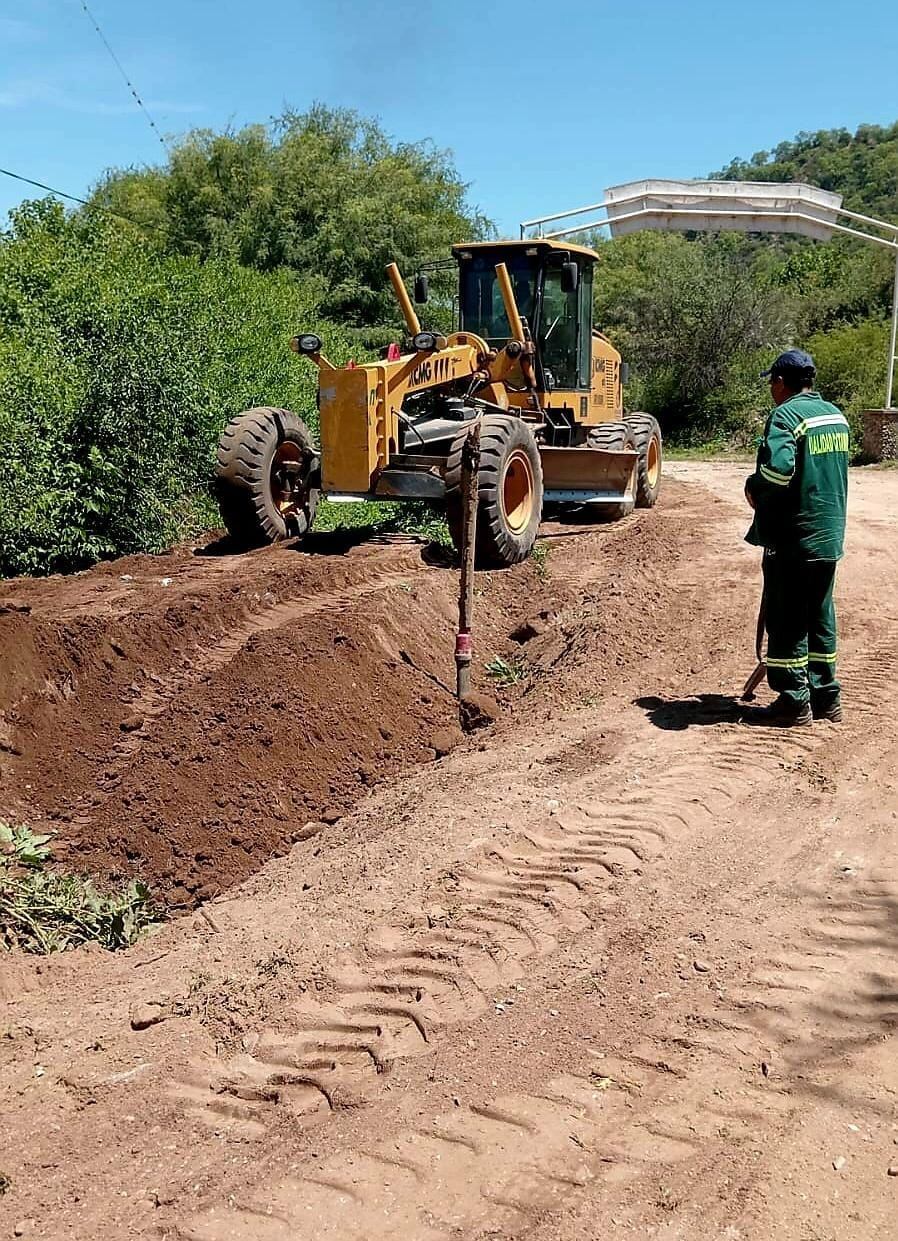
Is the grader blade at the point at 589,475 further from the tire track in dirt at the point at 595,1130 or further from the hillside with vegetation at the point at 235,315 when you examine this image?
the tire track in dirt at the point at 595,1130

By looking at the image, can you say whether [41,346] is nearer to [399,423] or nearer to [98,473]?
[98,473]

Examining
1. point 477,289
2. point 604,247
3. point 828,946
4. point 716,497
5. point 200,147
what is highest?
point 604,247

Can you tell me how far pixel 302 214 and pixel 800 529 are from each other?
792 inches

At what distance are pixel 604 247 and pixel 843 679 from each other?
53.9m

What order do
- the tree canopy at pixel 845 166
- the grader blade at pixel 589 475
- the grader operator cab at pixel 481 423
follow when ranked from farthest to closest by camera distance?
the tree canopy at pixel 845 166 → the grader blade at pixel 589 475 → the grader operator cab at pixel 481 423

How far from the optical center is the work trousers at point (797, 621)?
594 cm

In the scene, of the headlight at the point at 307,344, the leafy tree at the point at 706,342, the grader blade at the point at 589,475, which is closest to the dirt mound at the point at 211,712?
the headlight at the point at 307,344

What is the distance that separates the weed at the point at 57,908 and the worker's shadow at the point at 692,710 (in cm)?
299

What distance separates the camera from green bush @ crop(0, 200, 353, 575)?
35.3 ft

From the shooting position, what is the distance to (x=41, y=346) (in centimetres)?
1168

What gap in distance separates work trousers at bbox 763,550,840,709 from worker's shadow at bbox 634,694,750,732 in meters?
0.38

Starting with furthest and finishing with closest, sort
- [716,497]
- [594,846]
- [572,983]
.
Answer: [716,497] → [594,846] → [572,983]

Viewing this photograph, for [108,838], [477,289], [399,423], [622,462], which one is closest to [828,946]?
[108,838]

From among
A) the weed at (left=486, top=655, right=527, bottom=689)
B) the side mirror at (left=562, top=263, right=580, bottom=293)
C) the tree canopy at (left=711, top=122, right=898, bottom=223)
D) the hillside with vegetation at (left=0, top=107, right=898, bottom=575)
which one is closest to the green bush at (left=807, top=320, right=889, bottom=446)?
the hillside with vegetation at (left=0, top=107, right=898, bottom=575)
